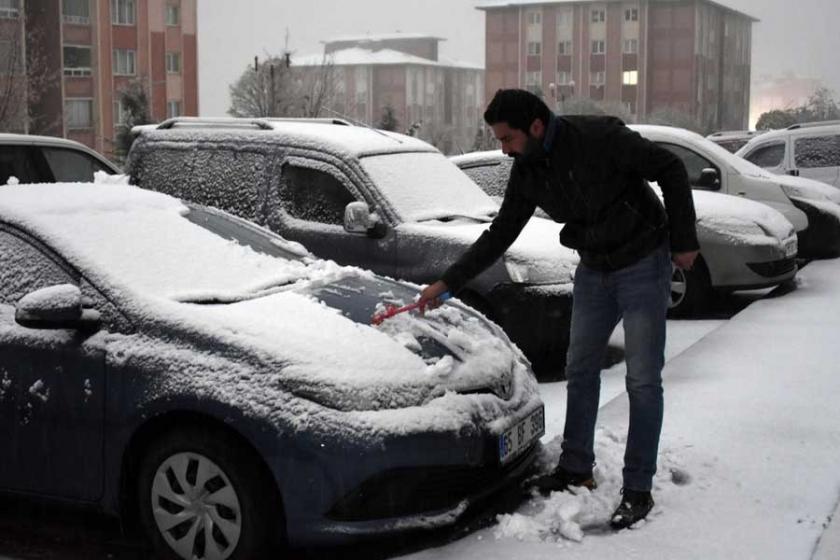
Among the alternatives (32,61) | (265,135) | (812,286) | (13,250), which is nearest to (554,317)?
(265,135)

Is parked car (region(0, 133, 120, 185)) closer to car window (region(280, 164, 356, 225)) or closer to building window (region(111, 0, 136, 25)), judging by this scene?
car window (region(280, 164, 356, 225))

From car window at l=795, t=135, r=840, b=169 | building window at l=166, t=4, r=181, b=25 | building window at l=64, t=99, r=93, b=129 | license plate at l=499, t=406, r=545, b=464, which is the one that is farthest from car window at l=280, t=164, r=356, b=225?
building window at l=166, t=4, r=181, b=25

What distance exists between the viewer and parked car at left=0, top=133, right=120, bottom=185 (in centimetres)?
1035

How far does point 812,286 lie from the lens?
11.2 m

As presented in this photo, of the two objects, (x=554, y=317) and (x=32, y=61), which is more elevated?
(x=32, y=61)

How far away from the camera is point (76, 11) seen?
64000 millimetres

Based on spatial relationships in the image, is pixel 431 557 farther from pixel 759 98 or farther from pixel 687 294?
pixel 759 98

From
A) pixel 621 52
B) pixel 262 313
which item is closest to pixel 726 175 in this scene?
pixel 262 313

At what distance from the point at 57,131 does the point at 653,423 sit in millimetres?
60438

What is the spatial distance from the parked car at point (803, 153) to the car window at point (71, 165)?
374 inches

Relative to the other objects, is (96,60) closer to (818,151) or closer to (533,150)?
(818,151)

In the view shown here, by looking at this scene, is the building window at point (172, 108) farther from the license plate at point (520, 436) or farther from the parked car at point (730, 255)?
the license plate at point (520, 436)

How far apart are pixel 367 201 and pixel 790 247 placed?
453cm

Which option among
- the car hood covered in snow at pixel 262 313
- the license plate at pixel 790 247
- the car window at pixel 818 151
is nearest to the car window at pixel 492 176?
the license plate at pixel 790 247
